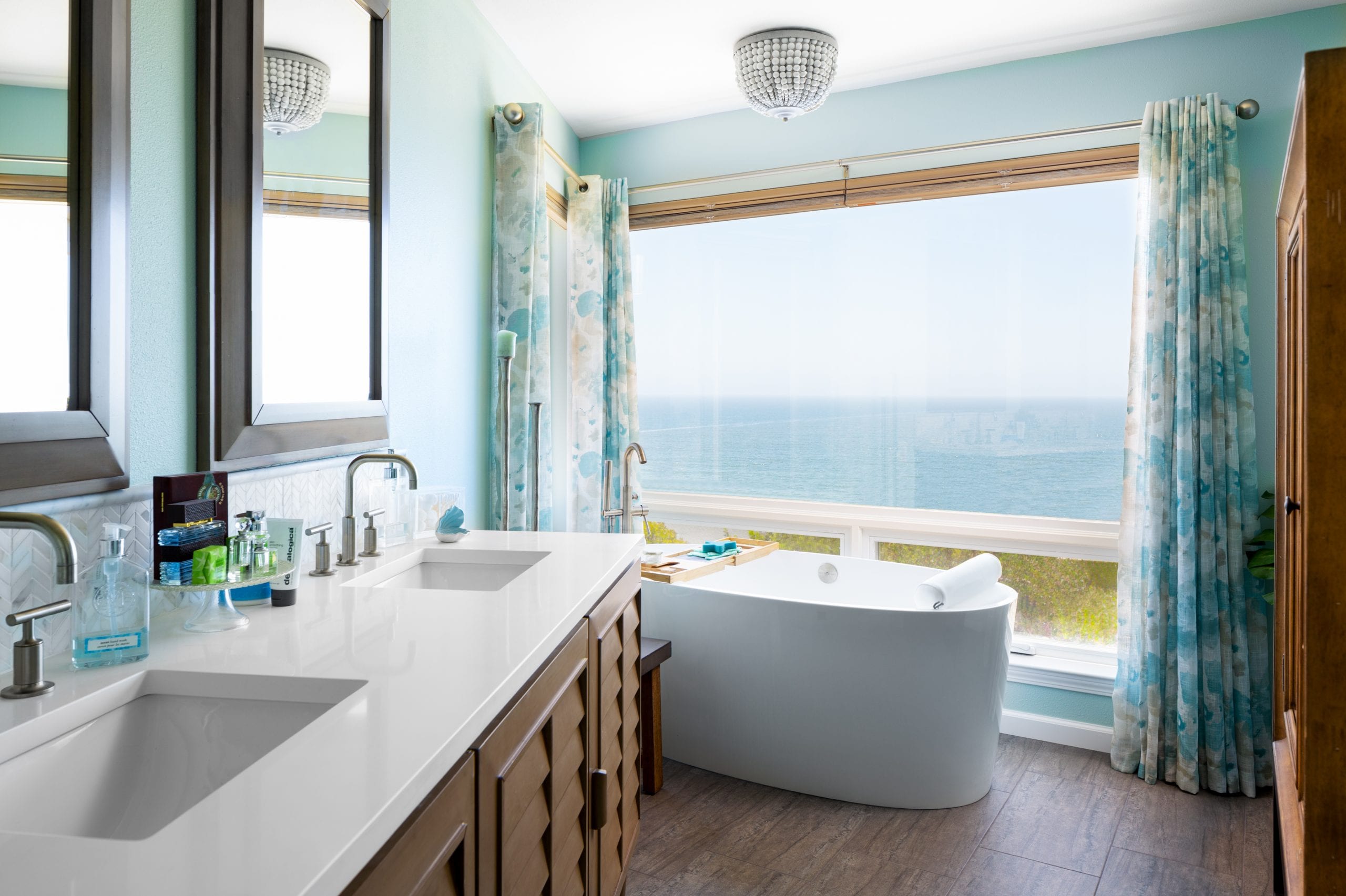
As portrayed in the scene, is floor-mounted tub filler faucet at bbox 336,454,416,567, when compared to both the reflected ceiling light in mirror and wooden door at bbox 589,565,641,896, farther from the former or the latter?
the reflected ceiling light in mirror

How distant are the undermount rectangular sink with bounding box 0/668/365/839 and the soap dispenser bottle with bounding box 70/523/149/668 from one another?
7cm

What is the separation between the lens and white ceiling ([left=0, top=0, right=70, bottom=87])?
0.98m

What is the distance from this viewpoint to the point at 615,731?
170 centimetres

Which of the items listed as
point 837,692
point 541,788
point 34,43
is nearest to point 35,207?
point 34,43

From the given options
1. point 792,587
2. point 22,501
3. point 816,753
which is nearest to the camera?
point 22,501

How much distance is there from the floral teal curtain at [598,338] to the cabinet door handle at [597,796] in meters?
2.05

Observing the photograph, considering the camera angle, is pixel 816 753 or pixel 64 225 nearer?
pixel 64 225

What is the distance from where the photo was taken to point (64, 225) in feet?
3.51

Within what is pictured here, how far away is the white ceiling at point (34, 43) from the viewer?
3.21ft

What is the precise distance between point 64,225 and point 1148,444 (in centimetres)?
302

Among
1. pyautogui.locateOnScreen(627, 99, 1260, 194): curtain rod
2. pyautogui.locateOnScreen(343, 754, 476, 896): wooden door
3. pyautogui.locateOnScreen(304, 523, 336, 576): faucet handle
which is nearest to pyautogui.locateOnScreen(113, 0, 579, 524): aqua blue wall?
pyautogui.locateOnScreen(304, 523, 336, 576): faucet handle

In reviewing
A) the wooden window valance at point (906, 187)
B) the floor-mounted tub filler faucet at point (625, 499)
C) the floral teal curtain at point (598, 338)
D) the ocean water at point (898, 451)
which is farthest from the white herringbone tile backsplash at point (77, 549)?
the wooden window valance at point (906, 187)

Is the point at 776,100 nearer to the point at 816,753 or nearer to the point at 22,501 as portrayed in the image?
the point at 816,753

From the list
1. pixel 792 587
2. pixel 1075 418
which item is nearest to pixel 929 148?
pixel 1075 418
